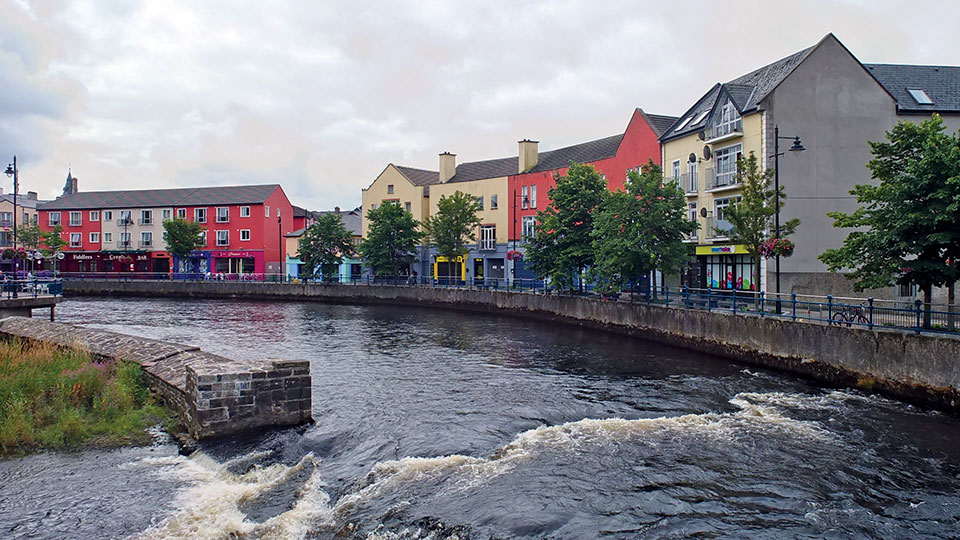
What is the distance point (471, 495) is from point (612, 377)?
11.0 m

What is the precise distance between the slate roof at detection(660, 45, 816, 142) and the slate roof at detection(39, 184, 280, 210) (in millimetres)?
56031

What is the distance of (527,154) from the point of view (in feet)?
201

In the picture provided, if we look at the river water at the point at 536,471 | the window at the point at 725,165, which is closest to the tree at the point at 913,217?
the river water at the point at 536,471

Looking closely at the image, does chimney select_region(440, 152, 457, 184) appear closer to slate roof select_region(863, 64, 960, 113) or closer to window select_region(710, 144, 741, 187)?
window select_region(710, 144, 741, 187)

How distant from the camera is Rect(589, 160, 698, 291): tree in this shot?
102ft

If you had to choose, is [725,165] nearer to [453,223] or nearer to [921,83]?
[921,83]

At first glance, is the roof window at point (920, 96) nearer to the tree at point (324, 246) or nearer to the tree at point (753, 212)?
the tree at point (753, 212)

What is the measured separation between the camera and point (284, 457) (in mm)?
11602

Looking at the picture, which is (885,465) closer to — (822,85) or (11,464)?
(11,464)

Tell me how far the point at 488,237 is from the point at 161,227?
153 feet

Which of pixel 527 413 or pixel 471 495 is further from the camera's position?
pixel 527 413

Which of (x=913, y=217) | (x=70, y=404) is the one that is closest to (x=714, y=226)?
(x=913, y=217)

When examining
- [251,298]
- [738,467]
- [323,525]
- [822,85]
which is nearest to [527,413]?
[738,467]

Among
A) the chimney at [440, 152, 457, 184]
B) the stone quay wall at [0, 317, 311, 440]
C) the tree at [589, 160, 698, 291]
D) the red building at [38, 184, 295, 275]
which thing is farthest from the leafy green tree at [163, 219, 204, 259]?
the stone quay wall at [0, 317, 311, 440]
